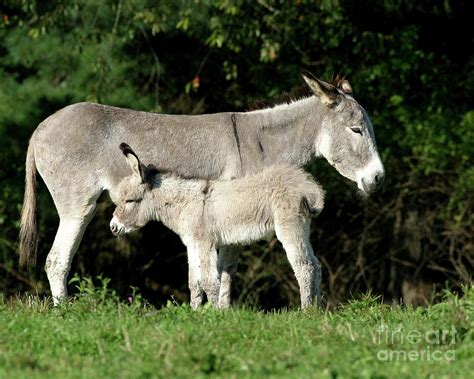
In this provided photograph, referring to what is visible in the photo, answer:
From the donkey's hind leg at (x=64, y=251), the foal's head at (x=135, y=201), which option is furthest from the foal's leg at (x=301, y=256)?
the donkey's hind leg at (x=64, y=251)

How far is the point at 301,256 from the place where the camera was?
7.20 m

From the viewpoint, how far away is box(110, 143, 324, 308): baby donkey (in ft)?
23.8

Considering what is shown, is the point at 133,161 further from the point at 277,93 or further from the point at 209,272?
the point at 277,93

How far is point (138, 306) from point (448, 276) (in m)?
10.2

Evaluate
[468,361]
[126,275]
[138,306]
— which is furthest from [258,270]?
[468,361]

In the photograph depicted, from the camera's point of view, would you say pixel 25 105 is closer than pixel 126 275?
Yes

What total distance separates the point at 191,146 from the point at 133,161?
35.5 inches

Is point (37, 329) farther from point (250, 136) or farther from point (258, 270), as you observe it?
point (258, 270)

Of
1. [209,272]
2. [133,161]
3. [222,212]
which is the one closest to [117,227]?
[133,161]

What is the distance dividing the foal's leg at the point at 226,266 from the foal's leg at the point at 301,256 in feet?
3.43

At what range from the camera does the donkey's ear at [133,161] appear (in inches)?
311

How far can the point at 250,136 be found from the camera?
8734 millimetres

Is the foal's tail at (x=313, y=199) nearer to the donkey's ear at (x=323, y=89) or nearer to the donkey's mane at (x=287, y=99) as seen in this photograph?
the donkey's ear at (x=323, y=89)

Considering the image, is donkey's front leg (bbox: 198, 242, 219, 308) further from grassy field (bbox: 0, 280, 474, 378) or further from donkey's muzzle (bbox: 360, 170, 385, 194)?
donkey's muzzle (bbox: 360, 170, 385, 194)
